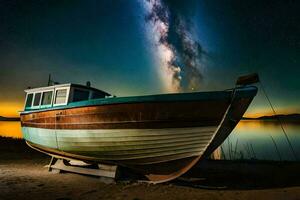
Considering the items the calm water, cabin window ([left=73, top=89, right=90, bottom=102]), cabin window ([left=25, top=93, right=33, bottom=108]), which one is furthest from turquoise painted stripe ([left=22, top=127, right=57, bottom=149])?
the calm water

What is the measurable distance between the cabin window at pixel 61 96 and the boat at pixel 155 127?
0.76 m

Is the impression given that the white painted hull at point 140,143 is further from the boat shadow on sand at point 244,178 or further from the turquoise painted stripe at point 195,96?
the boat shadow on sand at point 244,178

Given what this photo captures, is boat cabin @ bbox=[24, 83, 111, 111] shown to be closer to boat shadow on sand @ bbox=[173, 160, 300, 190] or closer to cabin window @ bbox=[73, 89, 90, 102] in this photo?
cabin window @ bbox=[73, 89, 90, 102]

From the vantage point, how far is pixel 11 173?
8.48 m

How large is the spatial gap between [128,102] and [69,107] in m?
2.41

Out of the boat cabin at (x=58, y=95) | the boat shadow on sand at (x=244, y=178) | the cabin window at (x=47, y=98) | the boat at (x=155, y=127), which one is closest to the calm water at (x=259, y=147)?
the boat shadow on sand at (x=244, y=178)

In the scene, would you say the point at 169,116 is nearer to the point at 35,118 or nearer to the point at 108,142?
the point at 108,142

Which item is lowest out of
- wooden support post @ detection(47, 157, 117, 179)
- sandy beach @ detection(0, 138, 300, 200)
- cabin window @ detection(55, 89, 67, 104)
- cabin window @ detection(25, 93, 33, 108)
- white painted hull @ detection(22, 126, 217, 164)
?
sandy beach @ detection(0, 138, 300, 200)

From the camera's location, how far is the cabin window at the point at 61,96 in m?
8.42

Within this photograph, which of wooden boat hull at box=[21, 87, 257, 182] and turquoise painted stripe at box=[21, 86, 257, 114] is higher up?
turquoise painted stripe at box=[21, 86, 257, 114]

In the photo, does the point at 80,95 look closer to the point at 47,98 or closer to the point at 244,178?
the point at 47,98

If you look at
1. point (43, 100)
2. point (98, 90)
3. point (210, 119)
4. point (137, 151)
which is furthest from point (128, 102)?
point (43, 100)

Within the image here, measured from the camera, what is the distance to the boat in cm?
572

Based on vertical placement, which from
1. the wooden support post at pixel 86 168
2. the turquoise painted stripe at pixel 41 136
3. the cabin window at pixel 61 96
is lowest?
the wooden support post at pixel 86 168
